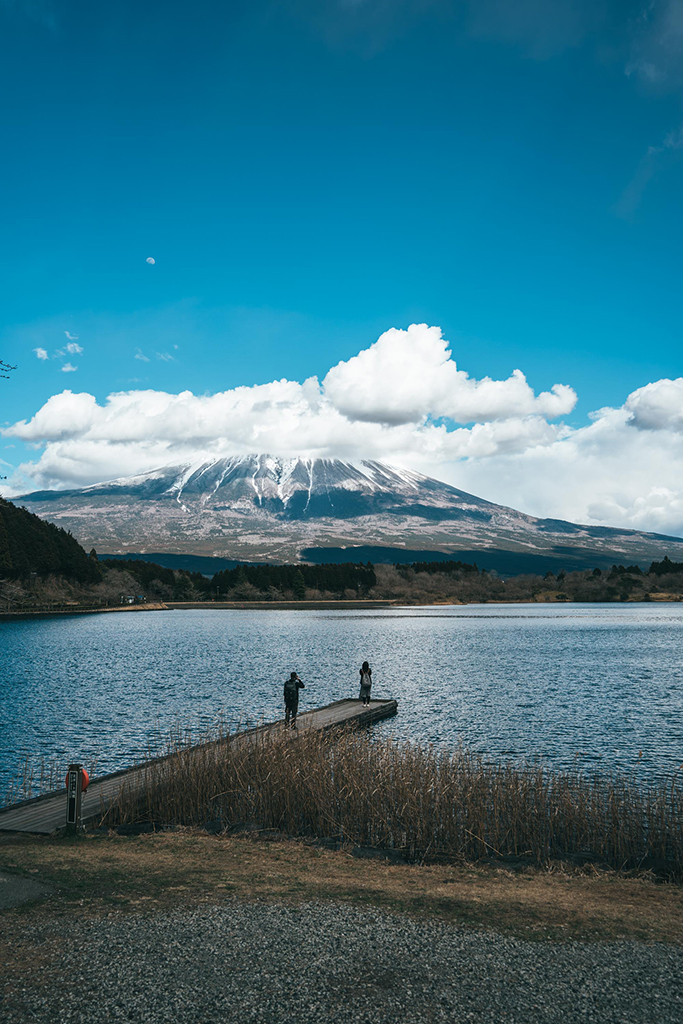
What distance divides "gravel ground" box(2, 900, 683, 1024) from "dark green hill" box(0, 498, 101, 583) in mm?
101891

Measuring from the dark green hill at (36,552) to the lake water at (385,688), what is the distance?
2438 centimetres

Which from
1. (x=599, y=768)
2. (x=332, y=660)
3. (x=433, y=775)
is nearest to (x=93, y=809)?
(x=433, y=775)

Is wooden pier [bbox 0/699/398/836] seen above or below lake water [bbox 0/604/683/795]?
above

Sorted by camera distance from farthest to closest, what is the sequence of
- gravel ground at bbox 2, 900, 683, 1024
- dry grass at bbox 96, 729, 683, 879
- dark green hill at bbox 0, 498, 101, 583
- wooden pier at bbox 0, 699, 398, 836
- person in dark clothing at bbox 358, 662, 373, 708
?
dark green hill at bbox 0, 498, 101, 583
person in dark clothing at bbox 358, 662, 373, 708
wooden pier at bbox 0, 699, 398, 836
dry grass at bbox 96, 729, 683, 879
gravel ground at bbox 2, 900, 683, 1024

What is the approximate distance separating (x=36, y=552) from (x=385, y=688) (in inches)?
4016

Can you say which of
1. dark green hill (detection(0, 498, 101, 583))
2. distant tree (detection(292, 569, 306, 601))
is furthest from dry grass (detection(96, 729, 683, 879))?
distant tree (detection(292, 569, 306, 601))

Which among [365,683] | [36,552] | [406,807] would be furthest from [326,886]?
[36,552]

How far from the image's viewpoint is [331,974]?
784cm

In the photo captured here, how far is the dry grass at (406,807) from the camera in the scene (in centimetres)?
1403

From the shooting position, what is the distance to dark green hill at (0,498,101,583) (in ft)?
367

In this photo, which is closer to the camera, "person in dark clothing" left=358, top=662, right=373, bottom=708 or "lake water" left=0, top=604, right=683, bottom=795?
"lake water" left=0, top=604, right=683, bottom=795

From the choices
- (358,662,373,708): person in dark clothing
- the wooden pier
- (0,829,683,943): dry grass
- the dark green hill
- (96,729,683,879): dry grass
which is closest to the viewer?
(0,829,683,943): dry grass

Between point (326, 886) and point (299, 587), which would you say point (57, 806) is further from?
point (299, 587)

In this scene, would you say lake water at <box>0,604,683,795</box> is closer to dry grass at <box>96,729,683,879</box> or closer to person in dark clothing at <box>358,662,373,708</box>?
person in dark clothing at <box>358,662,373,708</box>
